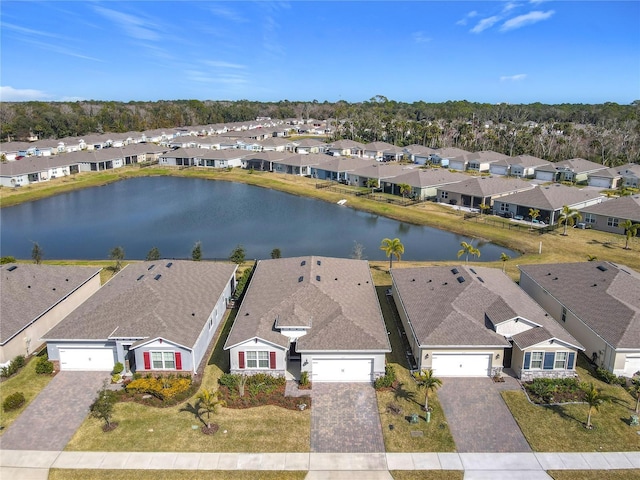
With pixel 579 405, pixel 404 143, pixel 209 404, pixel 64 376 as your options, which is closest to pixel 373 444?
pixel 209 404

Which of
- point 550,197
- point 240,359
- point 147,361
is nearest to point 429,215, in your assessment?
point 550,197

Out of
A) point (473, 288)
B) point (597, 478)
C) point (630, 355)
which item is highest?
point (473, 288)

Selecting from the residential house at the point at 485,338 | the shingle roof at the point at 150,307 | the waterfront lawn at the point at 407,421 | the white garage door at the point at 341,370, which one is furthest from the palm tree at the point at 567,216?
the shingle roof at the point at 150,307

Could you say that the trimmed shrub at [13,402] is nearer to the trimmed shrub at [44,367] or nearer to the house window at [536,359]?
the trimmed shrub at [44,367]

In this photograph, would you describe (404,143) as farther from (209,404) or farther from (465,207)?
(209,404)

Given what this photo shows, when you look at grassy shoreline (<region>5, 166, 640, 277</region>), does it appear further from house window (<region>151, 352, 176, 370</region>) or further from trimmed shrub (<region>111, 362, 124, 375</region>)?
trimmed shrub (<region>111, 362, 124, 375</region>)

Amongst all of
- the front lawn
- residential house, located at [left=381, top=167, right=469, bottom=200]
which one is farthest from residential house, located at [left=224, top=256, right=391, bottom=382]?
residential house, located at [left=381, top=167, right=469, bottom=200]
